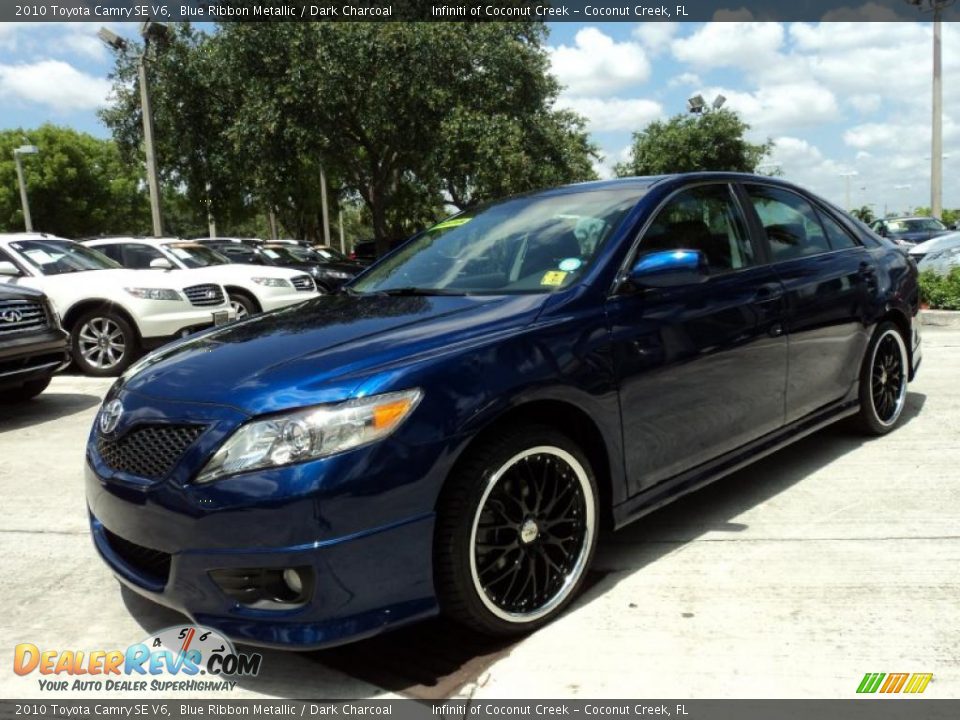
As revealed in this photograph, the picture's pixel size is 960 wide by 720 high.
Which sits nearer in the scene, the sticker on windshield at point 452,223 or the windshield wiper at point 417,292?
the windshield wiper at point 417,292

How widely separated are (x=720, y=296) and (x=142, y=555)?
250 cm

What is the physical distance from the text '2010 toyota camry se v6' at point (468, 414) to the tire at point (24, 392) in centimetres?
443

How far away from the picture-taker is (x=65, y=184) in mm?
45125

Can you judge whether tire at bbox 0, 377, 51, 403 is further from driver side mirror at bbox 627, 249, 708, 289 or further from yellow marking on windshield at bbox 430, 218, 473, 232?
driver side mirror at bbox 627, 249, 708, 289

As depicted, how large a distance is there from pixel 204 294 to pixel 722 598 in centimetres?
759

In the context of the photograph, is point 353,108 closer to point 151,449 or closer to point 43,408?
point 43,408

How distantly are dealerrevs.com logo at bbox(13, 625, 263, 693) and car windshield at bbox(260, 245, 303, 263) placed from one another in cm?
1408

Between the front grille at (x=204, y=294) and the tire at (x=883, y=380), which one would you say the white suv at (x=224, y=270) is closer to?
the front grille at (x=204, y=294)

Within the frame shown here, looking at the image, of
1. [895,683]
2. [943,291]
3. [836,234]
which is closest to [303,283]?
[943,291]

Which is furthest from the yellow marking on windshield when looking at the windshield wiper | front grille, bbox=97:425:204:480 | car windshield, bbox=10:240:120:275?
car windshield, bbox=10:240:120:275

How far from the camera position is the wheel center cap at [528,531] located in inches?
107

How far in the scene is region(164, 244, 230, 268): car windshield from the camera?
1105 centimetres

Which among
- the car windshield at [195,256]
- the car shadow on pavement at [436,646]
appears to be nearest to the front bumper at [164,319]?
the car windshield at [195,256]

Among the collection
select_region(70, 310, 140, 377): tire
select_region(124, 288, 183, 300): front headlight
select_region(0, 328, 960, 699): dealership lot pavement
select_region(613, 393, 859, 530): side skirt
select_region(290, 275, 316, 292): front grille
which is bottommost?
select_region(0, 328, 960, 699): dealership lot pavement
